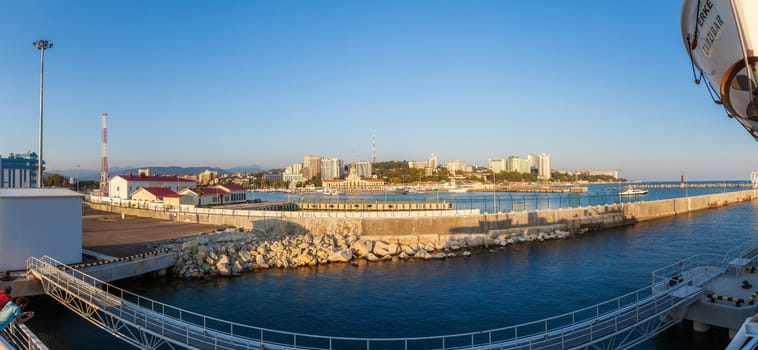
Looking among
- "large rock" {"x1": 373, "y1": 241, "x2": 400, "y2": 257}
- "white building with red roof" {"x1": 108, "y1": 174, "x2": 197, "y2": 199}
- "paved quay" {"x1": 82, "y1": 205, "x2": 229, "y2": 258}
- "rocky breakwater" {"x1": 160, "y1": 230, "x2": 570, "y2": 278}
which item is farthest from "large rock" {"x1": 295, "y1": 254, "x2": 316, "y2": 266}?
"white building with red roof" {"x1": 108, "y1": 174, "x2": 197, "y2": 199}

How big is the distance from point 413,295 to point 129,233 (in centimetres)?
1928

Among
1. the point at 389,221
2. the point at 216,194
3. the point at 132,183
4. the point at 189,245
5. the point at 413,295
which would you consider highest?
the point at 132,183

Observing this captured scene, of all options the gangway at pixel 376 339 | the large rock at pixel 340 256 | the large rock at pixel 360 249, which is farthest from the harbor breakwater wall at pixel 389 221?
the gangway at pixel 376 339

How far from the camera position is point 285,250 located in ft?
82.5

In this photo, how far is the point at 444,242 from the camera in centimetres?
3019

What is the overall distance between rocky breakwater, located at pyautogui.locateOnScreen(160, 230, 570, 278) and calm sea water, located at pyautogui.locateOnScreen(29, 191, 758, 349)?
3.23 ft

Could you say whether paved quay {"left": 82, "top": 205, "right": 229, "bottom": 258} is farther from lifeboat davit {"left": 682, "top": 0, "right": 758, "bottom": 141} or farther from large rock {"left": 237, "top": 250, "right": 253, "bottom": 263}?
lifeboat davit {"left": 682, "top": 0, "right": 758, "bottom": 141}

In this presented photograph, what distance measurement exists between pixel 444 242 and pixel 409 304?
1307cm

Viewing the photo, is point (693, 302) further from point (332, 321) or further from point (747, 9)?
point (332, 321)

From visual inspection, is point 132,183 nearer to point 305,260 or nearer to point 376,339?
point 305,260

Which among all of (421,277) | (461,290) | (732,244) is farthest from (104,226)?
(732,244)

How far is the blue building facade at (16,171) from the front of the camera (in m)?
77.2

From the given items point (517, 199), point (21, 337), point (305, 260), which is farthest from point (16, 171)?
point (517, 199)

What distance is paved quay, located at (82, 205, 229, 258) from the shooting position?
21.7m
